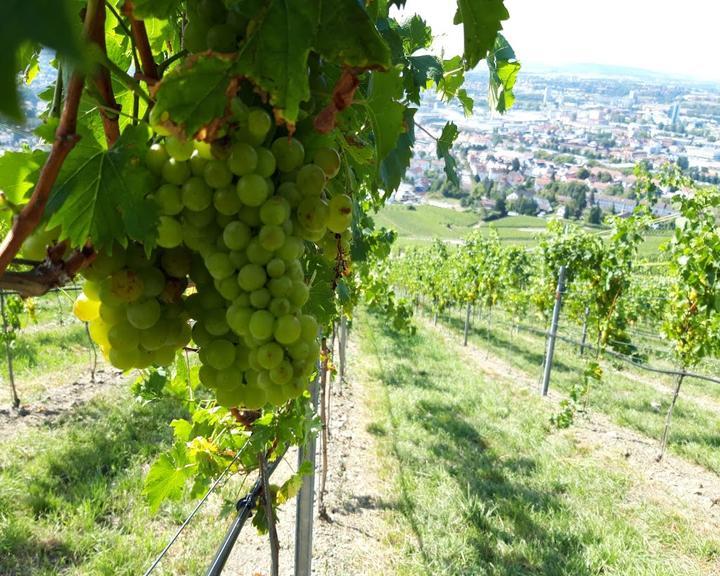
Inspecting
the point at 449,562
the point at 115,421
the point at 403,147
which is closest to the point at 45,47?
the point at 403,147

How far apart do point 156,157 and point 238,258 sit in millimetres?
164

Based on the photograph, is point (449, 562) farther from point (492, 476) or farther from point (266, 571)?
point (492, 476)

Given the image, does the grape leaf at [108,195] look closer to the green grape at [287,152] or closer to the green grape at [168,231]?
the green grape at [168,231]

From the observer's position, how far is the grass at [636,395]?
295 inches

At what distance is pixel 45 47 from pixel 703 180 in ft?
217

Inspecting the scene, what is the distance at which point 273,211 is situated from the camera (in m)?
0.70

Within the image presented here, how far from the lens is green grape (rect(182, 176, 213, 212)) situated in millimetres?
695

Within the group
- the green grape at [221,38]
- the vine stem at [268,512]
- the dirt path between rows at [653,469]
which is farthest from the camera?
the dirt path between rows at [653,469]

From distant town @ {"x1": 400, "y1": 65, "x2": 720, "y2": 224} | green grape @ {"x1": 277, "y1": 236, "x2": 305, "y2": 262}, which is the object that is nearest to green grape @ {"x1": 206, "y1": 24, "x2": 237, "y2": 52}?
green grape @ {"x1": 277, "y1": 236, "x2": 305, "y2": 262}

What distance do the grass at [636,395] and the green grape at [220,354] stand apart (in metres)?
7.42

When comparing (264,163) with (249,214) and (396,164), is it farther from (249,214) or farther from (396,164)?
(396,164)

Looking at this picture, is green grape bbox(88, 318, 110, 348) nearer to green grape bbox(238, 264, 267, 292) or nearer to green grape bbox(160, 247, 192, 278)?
green grape bbox(160, 247, 192, 278)

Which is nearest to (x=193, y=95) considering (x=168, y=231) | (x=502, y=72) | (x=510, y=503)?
(x=168, y=231)

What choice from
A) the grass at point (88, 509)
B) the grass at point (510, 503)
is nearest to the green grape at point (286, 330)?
the grass at point (88, 509)
